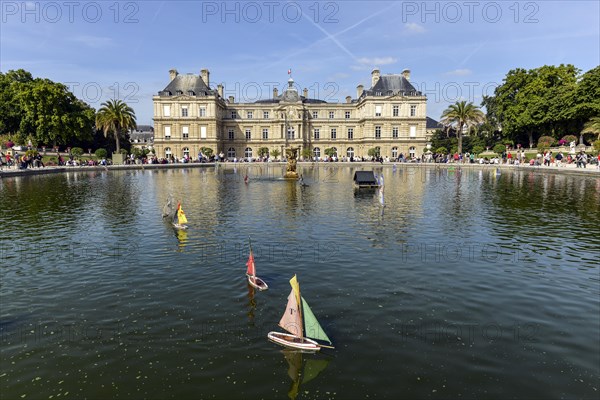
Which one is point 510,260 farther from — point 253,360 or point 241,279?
point 253,360

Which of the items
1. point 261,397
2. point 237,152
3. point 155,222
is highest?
point 237,152

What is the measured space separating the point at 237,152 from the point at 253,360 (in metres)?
87.1

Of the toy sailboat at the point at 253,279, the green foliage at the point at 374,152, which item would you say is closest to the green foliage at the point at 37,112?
the green foliage at the point at 374,152

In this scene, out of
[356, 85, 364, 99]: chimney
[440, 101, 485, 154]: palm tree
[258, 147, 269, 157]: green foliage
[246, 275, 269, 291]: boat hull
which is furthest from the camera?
[356, 85, 364, 99]: chimney

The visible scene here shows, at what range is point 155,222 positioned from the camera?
18.2 metres

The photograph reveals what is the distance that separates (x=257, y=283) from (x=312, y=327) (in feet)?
10.4

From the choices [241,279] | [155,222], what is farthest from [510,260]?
[155,222]

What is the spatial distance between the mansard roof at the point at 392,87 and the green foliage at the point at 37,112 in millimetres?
55687

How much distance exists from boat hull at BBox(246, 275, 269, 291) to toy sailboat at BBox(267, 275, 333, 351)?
7.82 feet

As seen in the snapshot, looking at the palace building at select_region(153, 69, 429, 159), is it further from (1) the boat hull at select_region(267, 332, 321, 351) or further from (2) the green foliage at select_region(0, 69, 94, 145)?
(1) the boat hull at select_region(267, 332, 321, 351)

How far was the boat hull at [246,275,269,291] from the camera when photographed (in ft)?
33.1

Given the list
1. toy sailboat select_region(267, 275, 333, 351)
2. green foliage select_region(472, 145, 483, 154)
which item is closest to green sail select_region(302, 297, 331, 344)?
toy sailboat select_region(267, 275, 333, 351)

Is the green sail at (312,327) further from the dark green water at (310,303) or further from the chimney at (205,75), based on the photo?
the chimney at (205,75)

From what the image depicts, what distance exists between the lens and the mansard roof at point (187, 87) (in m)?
82.8
